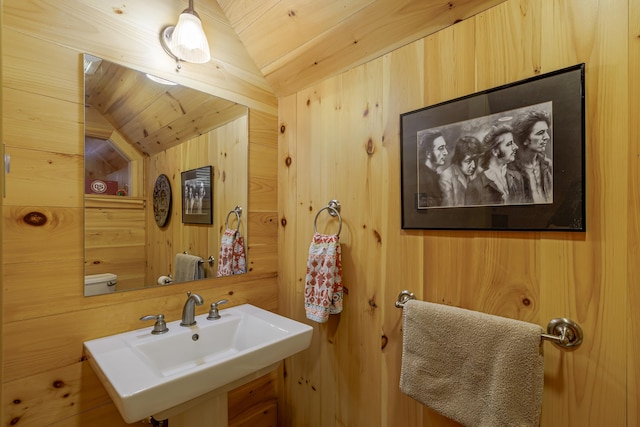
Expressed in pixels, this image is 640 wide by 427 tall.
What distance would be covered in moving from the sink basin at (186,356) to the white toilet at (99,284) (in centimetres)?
17

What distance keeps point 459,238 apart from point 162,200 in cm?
118

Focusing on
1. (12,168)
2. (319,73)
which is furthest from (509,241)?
(12,168)

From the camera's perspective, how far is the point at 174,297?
1.33 metres

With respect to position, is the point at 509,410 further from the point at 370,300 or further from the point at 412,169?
the point at 412,169

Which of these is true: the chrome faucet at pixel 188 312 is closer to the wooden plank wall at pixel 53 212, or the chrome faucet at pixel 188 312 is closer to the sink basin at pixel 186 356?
the sink basin at pixel 186 356

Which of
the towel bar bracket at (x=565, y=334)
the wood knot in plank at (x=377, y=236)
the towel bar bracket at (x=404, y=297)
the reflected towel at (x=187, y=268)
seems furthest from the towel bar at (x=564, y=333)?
the reflected towel at (x=187, y=268)

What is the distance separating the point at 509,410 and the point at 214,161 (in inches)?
56.9

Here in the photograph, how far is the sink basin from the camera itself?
84cm

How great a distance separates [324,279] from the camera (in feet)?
4.32

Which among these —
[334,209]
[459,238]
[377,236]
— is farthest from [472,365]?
[334,209]

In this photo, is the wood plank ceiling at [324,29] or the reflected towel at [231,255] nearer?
the wood plank ceiling at [324,29]

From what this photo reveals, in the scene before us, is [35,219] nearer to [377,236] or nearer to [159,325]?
[159,325]

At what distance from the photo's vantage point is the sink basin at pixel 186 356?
0.84 meters

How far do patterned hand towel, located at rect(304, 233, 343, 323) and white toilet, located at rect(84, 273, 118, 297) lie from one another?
29.7 inches
